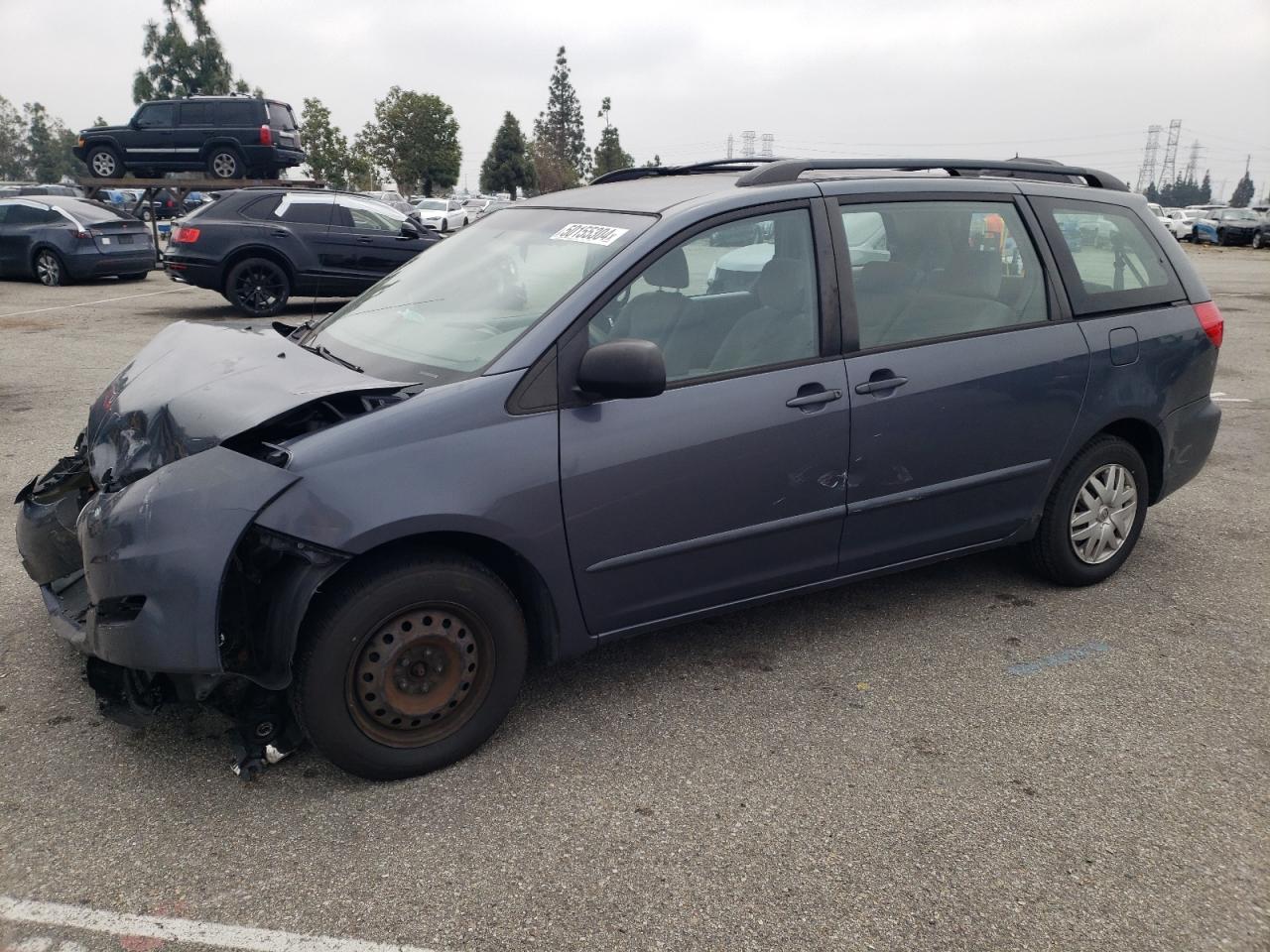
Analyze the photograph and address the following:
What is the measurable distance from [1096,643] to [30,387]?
831 centimetres

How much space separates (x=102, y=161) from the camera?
21234 mm

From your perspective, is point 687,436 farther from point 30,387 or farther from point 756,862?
point 30,387

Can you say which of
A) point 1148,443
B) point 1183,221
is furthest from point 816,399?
point 1183,221

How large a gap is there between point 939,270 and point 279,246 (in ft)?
35.1

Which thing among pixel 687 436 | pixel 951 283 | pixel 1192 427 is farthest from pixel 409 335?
pixel 1192 427

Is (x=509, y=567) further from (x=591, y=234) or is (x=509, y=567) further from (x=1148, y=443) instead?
(x=1148, y=443)

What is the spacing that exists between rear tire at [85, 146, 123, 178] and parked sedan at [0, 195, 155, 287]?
4865 millimetres

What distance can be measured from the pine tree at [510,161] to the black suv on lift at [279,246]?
6826cm

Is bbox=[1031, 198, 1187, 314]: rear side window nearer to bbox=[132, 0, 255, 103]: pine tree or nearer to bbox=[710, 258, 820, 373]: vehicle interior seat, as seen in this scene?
bbox=[710, 258, 820, 373]: vehicle interior seat

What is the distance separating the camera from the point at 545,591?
308 cm

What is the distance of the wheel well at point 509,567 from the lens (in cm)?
284

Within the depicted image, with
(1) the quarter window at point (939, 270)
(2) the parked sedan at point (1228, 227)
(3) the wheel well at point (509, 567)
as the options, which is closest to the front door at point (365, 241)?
(1) the quarter window at point (939, 270)

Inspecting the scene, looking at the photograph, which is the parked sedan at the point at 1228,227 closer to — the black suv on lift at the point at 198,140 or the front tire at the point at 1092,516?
the black suv on lift at the point at 198,140

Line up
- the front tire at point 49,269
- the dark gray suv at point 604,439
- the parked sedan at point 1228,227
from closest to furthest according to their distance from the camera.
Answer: the dark gray suv at point 604,439, the front tire at point 49,269, the parked sedan at point 1228,227
